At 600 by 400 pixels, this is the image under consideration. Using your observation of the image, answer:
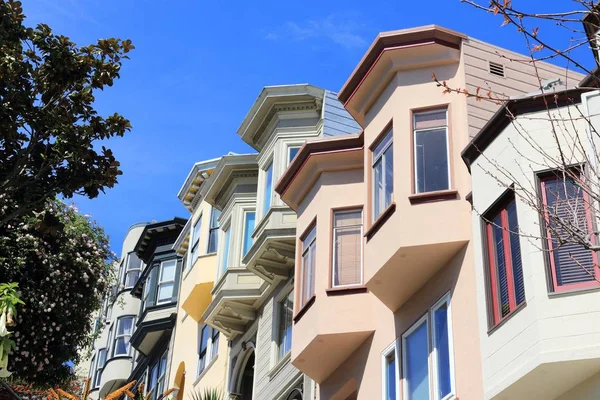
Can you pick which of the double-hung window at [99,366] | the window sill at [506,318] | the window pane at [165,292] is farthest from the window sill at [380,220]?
the double-hung window at [99,366]

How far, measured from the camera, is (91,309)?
95.9 feet

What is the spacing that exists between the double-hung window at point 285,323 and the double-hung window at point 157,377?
41.6 ft

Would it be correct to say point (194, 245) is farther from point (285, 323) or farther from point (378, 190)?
point (378, 190)

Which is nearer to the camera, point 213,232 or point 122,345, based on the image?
point 213,232

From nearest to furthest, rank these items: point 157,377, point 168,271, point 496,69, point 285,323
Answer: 1. point 496,69
2. point 285,323
3. point 157,377
4. point 168,271

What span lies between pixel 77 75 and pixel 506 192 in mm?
6948

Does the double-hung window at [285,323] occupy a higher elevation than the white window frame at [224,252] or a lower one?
lower

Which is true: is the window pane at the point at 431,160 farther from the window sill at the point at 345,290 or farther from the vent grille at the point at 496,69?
the window sill at the point at 345,290

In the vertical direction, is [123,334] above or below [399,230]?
above

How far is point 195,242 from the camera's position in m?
37.0

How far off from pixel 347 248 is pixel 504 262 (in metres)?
6.76

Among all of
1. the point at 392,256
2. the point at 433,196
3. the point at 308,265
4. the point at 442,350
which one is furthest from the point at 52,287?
the point at 442,350

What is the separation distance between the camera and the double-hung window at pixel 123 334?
48734 mm

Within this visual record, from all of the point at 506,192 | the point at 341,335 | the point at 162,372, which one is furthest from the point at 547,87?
the point at 162,372
